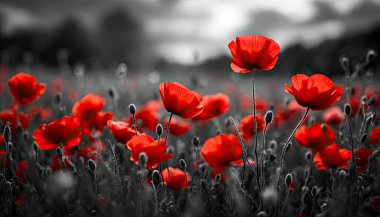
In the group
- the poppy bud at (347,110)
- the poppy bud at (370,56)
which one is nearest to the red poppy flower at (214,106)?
the poppy bud at (347,110)

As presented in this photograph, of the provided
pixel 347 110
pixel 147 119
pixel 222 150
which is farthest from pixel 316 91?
pixel 147 119

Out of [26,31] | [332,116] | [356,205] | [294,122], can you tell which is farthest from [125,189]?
[26,31]

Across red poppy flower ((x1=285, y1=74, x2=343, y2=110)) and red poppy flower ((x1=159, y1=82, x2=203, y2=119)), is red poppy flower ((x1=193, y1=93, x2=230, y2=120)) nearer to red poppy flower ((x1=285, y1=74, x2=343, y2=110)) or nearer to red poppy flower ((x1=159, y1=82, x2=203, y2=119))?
red poppy flower ((x1=159, y1=82, x2=203, y2=119))

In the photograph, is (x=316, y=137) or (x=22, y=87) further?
(x=22, y=87)

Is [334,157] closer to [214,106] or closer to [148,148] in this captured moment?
[214,106]

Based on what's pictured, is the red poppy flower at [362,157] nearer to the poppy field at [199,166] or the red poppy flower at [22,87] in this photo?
the poppy field at [199,166]

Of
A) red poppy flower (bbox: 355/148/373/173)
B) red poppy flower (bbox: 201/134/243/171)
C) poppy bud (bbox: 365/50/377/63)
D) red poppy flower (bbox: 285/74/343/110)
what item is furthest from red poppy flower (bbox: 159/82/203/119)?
poppy bud (bbox: 365/50/377/63)
